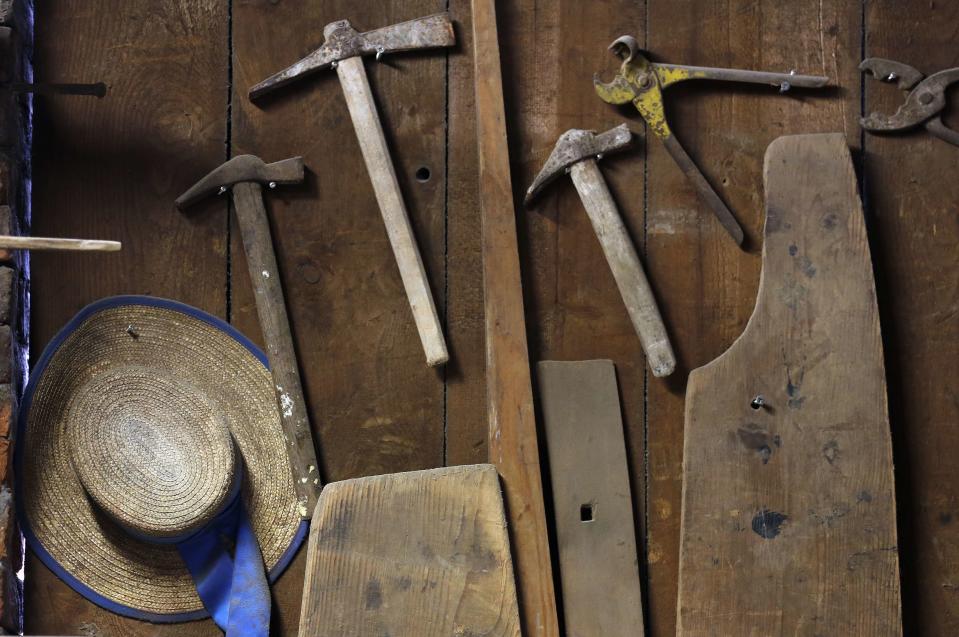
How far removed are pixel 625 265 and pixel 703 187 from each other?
7.7 inches

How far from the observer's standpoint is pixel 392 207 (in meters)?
1.83

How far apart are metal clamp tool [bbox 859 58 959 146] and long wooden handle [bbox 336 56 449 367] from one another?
82 centimetres

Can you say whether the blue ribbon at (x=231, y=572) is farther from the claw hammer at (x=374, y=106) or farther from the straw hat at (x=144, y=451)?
the claw hammer at (x=374, y=106)

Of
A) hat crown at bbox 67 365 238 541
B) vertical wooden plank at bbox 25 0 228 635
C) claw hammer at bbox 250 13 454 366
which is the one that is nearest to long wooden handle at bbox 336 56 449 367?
claw hammer at bbox 250 13 454 366

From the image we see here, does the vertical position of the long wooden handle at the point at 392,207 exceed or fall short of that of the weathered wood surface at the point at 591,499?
it exceeds it

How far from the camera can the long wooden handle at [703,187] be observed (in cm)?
186

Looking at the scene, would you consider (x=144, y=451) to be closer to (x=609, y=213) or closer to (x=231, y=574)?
(x=231, y=574)

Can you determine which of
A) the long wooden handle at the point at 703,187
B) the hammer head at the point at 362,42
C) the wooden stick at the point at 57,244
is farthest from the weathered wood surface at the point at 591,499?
the wooden stick at the point at 57,244

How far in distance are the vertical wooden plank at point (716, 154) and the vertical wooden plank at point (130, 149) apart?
2.58 feet

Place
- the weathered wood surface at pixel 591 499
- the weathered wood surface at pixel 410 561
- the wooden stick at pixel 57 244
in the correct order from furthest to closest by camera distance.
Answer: the weathered wood surface at pixel 591 499 < the weathered wood surface at pixel 410 561 < the wooden stick at pixel 57 244

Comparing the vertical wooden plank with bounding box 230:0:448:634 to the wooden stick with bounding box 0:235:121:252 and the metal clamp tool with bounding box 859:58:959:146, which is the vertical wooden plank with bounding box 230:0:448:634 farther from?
the metal clamp tool with bounding box 859:58:959:146

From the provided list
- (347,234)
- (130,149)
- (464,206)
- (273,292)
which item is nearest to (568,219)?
(464,206)

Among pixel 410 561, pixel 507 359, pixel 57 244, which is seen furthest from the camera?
pixel 507 359

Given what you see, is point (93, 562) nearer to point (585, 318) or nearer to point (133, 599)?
point (133, 599)
